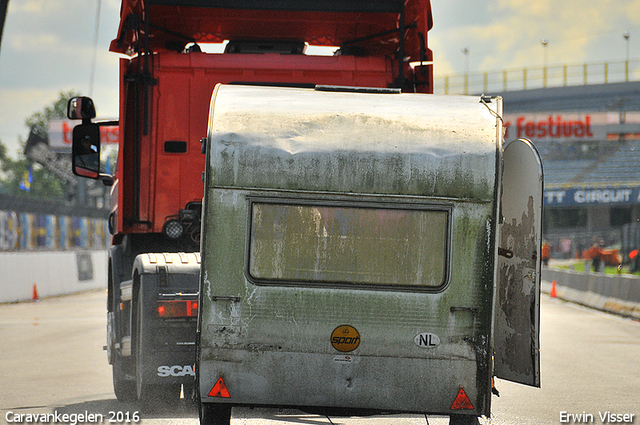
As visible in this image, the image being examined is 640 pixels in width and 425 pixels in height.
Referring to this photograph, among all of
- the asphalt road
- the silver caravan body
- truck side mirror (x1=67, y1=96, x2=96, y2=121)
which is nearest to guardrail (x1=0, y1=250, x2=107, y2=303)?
the asphalt road

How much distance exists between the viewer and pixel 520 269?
6582 mm

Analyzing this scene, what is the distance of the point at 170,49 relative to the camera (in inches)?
389

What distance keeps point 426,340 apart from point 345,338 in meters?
0.50

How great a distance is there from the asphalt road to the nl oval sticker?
8.09 feet

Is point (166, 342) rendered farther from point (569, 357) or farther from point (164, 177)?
point (569, 357)

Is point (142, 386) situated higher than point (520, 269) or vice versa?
point (520, 269)

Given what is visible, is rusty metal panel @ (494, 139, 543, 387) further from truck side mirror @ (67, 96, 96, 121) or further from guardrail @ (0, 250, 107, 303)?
guardrail @ (0, 250, 107, 303)

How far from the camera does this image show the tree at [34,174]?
11581 cm

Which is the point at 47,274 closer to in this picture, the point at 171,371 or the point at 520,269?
the point at 171,371

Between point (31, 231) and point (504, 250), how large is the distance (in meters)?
41.2

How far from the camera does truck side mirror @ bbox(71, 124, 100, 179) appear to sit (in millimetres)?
8984

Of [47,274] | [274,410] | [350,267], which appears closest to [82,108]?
[274,410]

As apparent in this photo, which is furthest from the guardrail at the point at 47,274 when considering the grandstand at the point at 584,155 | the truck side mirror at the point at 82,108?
the grandstand at the point at 584,155

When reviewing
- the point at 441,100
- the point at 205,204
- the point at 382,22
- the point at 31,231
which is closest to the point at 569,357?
the point at 382,22
